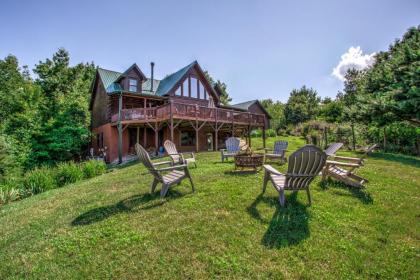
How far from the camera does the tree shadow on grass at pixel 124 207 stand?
4.39m

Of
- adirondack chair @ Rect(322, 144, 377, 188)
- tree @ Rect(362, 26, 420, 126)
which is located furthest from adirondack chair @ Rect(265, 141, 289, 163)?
tree @ Rect(362, 26, 420, 126)

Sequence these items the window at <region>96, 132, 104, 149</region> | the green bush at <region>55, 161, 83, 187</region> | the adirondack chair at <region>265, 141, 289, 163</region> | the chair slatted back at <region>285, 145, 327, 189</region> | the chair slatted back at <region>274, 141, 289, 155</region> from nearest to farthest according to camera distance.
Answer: the chair slatted back at <region>285, 145, 327, 189</region> < the adirondack chair at <region>265, 141, 289, 163</region> < the chair slatted back at <region>274, 141, 289, 155</region> < the green bush at <region>55, 161, 83, 187</region> < the window at <region>96, 132, 104, 149</region>

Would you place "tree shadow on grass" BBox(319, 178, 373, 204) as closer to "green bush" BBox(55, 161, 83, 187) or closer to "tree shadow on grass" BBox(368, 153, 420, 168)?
"tree shadow on grass" BBox(368, 153, 420, 168)

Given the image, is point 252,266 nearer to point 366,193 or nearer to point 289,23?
point 366,193

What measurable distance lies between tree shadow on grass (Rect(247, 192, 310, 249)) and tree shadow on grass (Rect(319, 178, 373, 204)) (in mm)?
1421

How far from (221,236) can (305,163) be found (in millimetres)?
1995

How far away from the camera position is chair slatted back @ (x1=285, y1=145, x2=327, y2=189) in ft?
13.0

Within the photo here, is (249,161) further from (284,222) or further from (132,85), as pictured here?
(132,85)

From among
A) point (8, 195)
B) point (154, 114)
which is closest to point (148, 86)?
point (154, 114)

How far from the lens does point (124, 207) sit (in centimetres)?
481

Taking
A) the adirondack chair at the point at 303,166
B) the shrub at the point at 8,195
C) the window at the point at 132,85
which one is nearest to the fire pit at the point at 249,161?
the adirondack chair at the point at 303,166

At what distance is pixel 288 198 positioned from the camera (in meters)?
4.70

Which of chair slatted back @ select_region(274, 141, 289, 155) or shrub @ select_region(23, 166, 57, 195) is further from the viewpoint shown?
chair slatted back @ select_region(274, 141, 289, 155)

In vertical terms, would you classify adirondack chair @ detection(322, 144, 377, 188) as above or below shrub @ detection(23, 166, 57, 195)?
above
